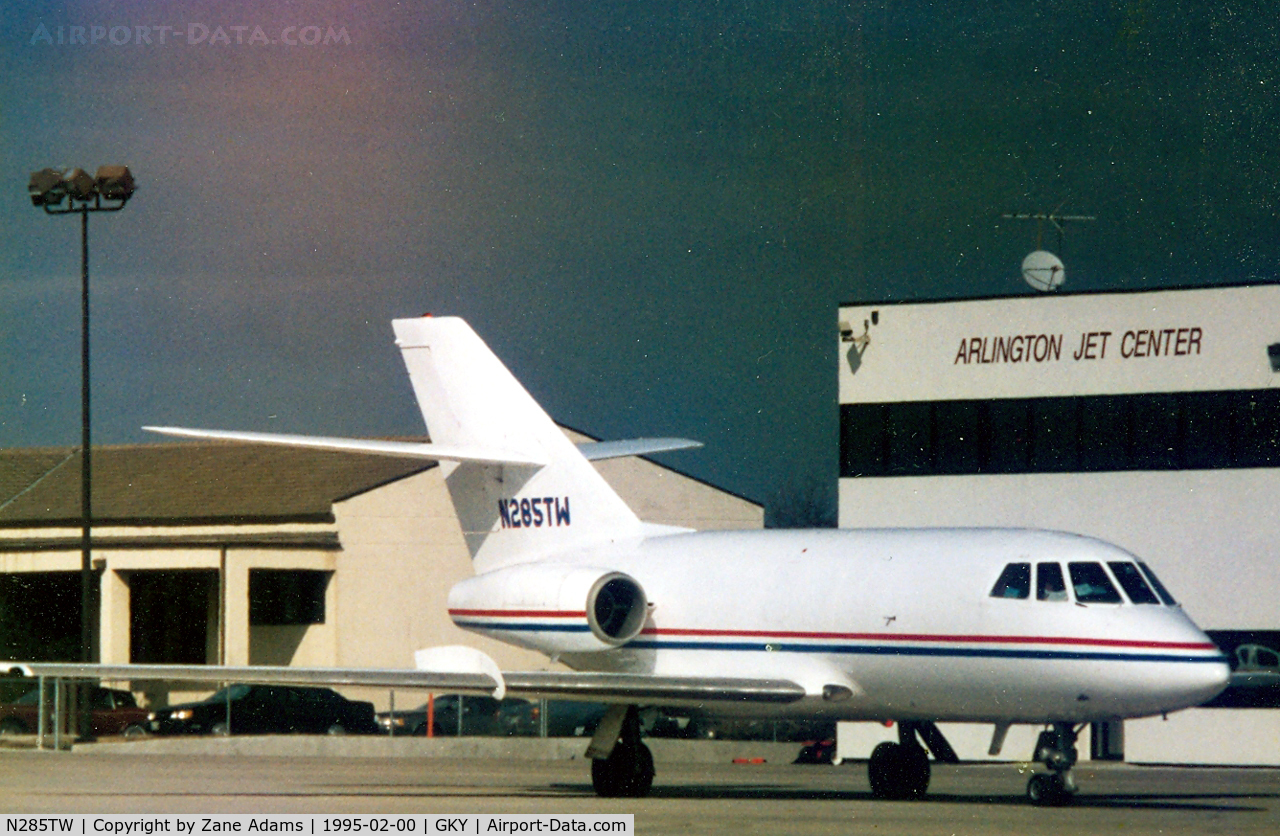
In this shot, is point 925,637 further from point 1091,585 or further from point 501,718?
point 501,718

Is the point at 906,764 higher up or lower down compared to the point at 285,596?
lower down

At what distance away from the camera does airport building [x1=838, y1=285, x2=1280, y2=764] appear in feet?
103

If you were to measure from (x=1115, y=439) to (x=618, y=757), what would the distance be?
48.3 ft

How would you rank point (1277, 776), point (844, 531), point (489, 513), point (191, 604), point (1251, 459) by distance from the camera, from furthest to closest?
point (191, 604), point (1251, 459), point (1277, 776), point (489, 513), point (844, 531)

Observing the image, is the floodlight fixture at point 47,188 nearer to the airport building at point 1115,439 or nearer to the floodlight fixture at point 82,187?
the floodlight fixture at point 82,187

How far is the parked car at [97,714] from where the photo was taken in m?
36.5

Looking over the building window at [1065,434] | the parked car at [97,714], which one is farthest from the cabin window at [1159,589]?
the parked car at [97,714]

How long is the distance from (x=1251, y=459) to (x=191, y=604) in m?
29.4

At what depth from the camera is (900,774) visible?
68.7 ft

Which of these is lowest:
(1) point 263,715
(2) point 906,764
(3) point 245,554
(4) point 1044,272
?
(1) point 263,715

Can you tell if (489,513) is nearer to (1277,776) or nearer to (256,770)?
(256,770)

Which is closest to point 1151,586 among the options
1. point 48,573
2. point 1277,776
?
point 1277,776

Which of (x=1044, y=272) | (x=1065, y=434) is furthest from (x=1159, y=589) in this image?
(x=1044, y=272)

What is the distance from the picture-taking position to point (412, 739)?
34.0m
